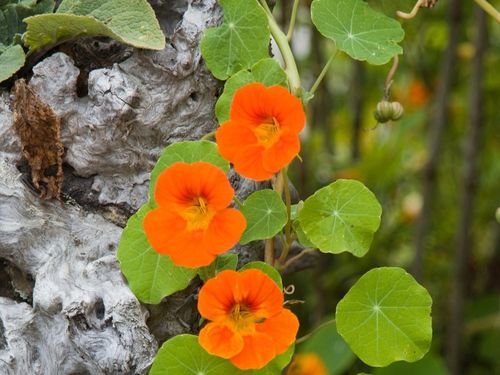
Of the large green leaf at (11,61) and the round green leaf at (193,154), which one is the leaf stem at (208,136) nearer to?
the round green leaf at (193,154)

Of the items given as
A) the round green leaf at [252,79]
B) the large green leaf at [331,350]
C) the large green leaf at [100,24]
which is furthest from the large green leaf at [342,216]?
the large green leaf at [331,350]

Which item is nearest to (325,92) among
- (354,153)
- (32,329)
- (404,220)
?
(354,153)

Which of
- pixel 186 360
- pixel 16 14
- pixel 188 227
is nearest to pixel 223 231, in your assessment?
pixel 188 227

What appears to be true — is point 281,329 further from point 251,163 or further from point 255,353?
point 251,163

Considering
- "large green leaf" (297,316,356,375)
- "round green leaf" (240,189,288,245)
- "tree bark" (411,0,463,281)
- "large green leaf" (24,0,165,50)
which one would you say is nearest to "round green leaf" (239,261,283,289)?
"round green leaf" (240,189,288,245)

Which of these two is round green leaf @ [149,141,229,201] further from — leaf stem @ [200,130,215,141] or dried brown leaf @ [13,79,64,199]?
dried brown leaf @ [13,79,64,199]
